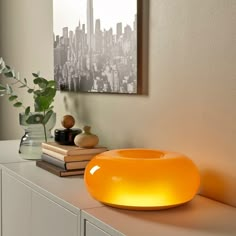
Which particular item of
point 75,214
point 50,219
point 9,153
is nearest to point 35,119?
point 9,153

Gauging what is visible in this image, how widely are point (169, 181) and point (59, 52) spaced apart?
Answer: 1.18m

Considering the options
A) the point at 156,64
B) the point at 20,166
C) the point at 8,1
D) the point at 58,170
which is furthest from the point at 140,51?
the point at 8,1

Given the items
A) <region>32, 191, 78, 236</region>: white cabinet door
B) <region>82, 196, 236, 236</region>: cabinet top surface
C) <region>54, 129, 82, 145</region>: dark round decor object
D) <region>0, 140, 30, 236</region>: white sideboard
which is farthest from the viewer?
<region>0, 140, 30, 236</region>: white sideboard

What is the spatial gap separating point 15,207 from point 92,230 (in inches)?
23.4

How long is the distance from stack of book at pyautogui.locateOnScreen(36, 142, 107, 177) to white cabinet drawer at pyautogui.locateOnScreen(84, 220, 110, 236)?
42cm

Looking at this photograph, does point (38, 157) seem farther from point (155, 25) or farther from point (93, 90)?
point (155, 25)

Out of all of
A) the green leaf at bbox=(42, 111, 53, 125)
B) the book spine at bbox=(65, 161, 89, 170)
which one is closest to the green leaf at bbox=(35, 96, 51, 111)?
the green leaf at bbox=(42, 111, 53, 125)

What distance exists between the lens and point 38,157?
181 centimetres

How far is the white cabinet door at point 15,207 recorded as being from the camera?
147 centimetres

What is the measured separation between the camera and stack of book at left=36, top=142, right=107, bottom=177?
59.5 inches

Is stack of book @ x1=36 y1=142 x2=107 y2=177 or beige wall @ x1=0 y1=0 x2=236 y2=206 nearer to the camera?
beige wall @ x1=0 y1=0 x2=236 y2=206

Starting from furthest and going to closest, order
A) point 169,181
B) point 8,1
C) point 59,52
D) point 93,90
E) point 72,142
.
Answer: point 8,1 → point 59,52 → point 93,90 → point 72,142 → point 169,181

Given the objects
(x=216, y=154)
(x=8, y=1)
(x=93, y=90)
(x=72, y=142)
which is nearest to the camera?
(x=216, y=154)

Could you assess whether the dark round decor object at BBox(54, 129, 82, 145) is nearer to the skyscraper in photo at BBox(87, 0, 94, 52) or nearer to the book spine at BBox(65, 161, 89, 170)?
the book spine at BBox(65, 161, 89, 170)
